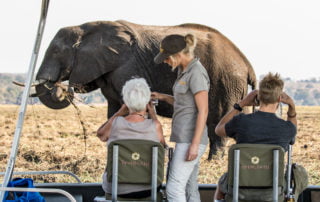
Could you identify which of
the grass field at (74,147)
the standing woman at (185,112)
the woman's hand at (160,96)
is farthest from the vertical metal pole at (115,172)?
the grass field at (74,147)

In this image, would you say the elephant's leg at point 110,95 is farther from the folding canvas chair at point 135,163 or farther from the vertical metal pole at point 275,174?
the vertical metal pole at point 275,174

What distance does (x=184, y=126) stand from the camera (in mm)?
3320

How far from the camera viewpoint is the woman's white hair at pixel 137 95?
320 cm

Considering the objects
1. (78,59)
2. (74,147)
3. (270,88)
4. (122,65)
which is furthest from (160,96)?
(74,147)

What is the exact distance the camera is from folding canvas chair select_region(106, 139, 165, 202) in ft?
10.2

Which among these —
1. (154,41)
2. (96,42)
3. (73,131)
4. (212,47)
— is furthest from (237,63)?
(73,131)

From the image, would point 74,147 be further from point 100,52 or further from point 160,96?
point 160,96

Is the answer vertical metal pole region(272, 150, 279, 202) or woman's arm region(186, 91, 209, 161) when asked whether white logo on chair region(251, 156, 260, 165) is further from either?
woman's arm region(186, 91, 209, 161)

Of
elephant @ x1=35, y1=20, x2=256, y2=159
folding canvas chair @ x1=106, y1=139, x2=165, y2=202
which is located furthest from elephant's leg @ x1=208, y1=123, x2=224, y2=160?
folding canvas chair @ x1=106, y1=139, x2=165, y2=202

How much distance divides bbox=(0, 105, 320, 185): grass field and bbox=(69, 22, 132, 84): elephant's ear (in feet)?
1.53

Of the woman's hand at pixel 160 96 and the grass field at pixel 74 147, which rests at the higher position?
the woman's hand at pixel 160 96

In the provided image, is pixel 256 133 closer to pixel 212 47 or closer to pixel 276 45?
pixel 212 47

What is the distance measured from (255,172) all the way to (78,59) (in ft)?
19.9

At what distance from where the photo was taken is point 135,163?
313cm
